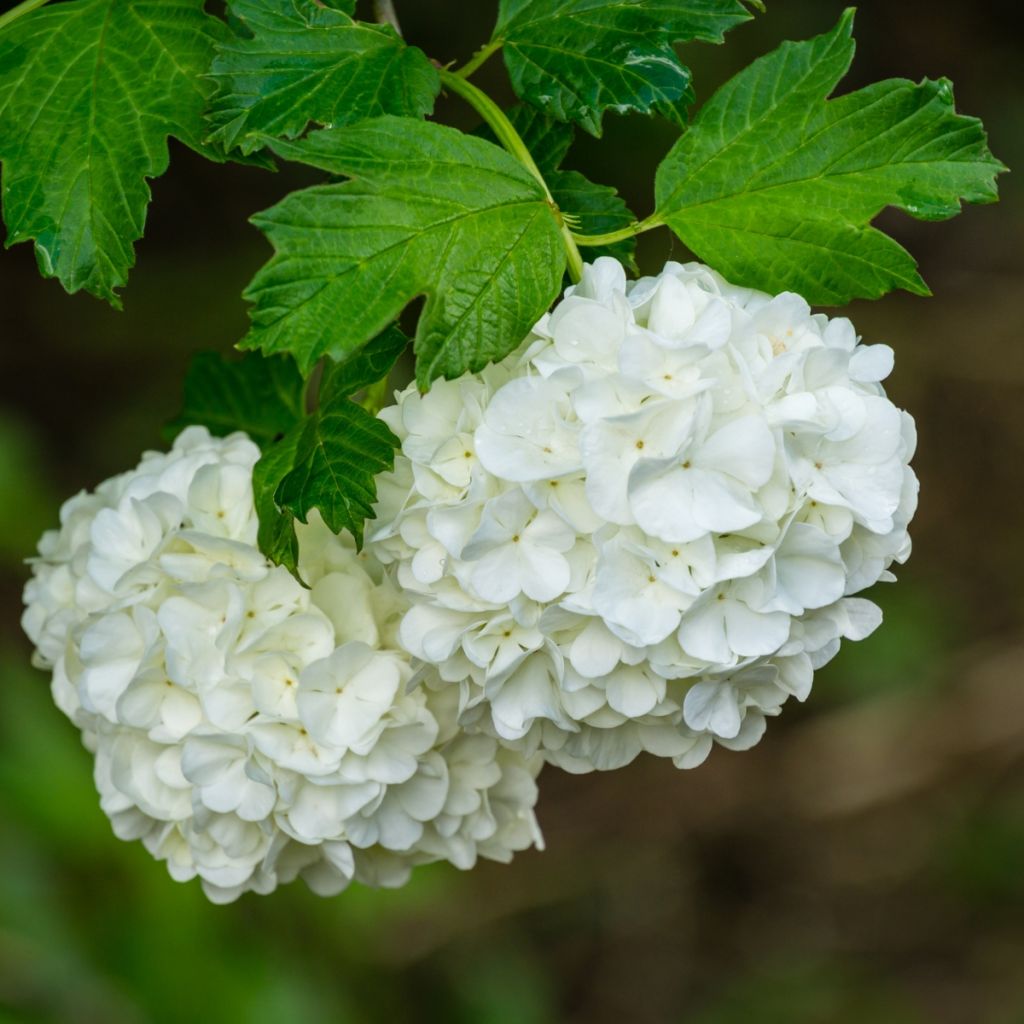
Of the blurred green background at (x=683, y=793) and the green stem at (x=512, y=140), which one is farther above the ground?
the green stem at (x=512, y=140)

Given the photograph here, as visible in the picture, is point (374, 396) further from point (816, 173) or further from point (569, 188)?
point (816, 173)

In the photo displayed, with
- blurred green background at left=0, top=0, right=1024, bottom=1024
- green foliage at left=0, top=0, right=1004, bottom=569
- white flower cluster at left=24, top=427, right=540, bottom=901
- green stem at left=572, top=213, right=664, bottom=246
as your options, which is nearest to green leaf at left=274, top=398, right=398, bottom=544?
green foliage at left=0, top=0, right=1004, bottom=569

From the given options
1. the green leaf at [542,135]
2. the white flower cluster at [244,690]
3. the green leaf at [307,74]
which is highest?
the green leaf at [307,74]

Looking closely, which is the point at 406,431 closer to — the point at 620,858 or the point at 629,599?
the point at 629,599

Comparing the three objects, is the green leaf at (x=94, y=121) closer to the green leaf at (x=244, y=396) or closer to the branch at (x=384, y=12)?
the branch at (x=384, y=12)

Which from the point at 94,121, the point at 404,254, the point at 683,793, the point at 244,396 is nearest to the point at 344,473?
the point at 404,254

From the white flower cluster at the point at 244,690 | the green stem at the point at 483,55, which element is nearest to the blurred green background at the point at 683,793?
the white flower cluster at the point at 244,690

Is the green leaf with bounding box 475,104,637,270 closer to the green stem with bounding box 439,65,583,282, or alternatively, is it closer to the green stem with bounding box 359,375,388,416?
the green stem with bounding box 439,65,583,282
